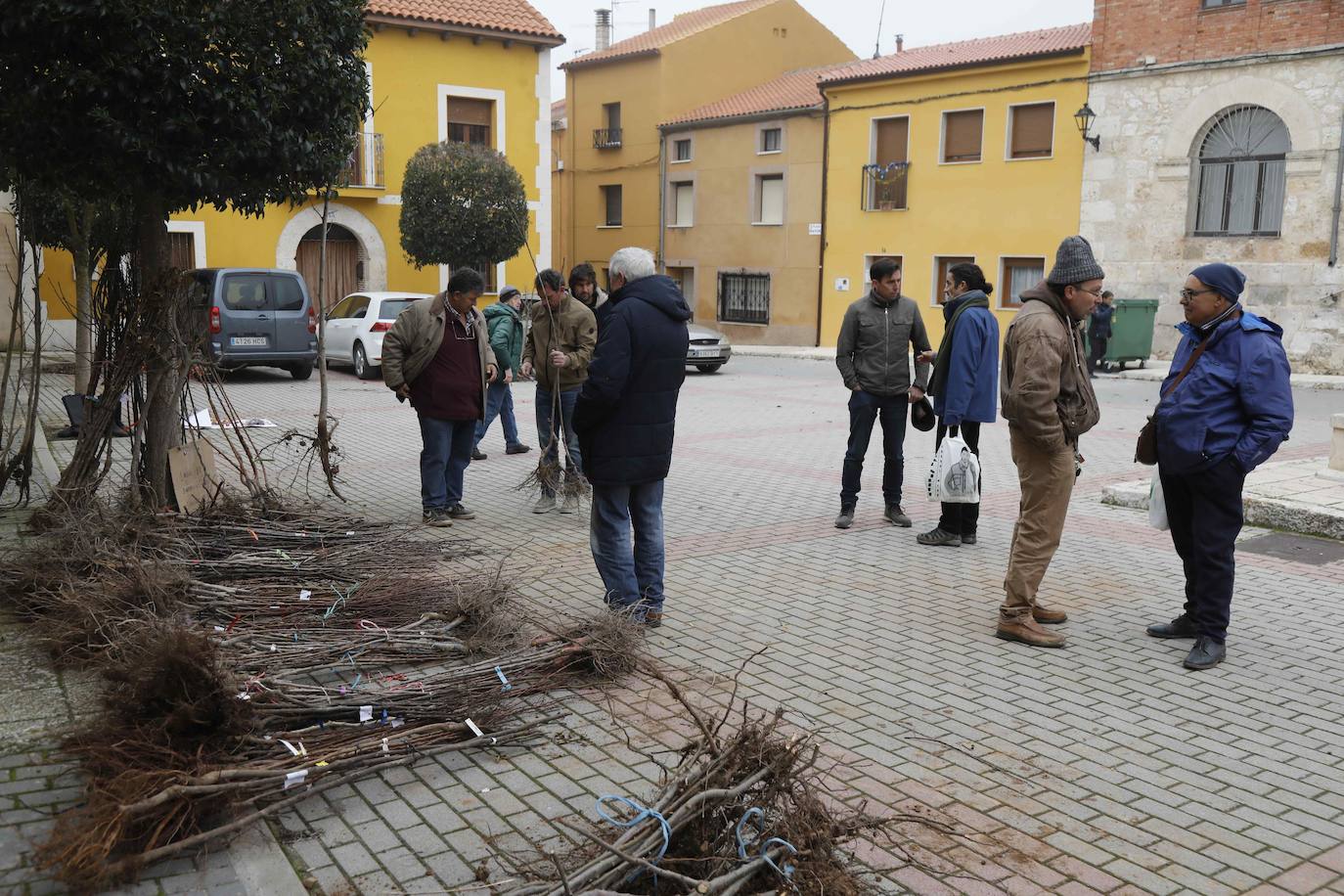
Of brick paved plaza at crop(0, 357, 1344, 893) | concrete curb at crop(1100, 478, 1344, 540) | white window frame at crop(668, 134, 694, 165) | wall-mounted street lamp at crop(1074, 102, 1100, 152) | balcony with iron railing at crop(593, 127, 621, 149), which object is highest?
balcony with iron railing at crop(593, 127, 621, 149)

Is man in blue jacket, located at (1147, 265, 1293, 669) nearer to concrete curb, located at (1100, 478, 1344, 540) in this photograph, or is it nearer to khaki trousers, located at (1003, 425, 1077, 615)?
khaki trousers, located at (1003, 425, 1077, 615)

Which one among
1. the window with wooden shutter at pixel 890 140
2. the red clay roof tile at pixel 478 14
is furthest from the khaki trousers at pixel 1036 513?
the window with wooden shutter at pixel 890 140

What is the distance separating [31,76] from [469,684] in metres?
3.88

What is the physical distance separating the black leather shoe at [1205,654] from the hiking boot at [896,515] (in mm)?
2987

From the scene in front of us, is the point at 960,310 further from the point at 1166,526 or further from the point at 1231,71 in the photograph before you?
the point at 1231,71

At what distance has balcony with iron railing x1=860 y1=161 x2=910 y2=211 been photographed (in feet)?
96.0

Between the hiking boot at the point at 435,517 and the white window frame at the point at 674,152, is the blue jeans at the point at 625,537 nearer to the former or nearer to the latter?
the hiking boot at the point at 435,517

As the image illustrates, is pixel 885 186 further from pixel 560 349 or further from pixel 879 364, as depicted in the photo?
pixel 879 364

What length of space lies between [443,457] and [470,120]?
74.5 ft

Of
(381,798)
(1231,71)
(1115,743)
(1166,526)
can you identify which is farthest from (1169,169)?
(381,798)

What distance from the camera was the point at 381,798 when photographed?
3758 mm

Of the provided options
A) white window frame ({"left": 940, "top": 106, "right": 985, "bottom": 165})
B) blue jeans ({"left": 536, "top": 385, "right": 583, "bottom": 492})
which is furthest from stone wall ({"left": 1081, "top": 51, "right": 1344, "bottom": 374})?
blue jeans ({"left": 536, "top": 385, "right": 583, "bottom": 492})

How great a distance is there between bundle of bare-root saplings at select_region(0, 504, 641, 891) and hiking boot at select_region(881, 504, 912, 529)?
328 cm

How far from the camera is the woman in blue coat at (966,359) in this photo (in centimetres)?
718
